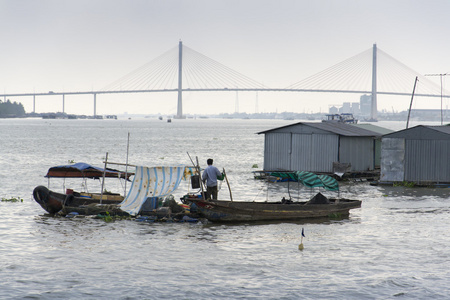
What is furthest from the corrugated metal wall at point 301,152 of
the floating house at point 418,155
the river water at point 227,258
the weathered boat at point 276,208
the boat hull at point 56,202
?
the boat hull at point 56,202

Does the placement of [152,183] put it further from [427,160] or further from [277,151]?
[427,160]

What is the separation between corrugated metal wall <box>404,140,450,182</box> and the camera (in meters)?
27.3

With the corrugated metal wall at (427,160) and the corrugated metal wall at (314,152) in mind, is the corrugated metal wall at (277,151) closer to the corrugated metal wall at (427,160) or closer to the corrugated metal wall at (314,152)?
the corrugated metal wall at (314,152)

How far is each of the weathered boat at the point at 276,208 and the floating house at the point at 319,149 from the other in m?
10.2

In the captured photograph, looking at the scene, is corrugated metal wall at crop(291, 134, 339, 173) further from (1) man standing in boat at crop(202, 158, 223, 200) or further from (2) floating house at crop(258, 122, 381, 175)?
(1) man standing in boat at crop(202, 158, 223, 200)

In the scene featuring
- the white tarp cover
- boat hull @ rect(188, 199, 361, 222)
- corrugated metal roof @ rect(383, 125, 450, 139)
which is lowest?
boat hull @ rect(188, 199, 361, 222)

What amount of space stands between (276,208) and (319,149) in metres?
12.4

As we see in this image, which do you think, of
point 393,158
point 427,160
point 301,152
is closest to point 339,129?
point 301,152

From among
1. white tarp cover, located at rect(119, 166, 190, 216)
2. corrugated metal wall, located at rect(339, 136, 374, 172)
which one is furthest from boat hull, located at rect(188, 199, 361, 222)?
corrugated metal wall, located at rect(339, 136, 374, 172)

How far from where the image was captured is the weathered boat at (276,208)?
1859cm

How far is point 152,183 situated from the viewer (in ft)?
63.6

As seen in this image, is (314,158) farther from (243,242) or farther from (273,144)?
(243,242)

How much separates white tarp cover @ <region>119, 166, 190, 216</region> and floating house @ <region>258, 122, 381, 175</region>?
12.7 m

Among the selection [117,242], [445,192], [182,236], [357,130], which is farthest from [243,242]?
[357,130]
